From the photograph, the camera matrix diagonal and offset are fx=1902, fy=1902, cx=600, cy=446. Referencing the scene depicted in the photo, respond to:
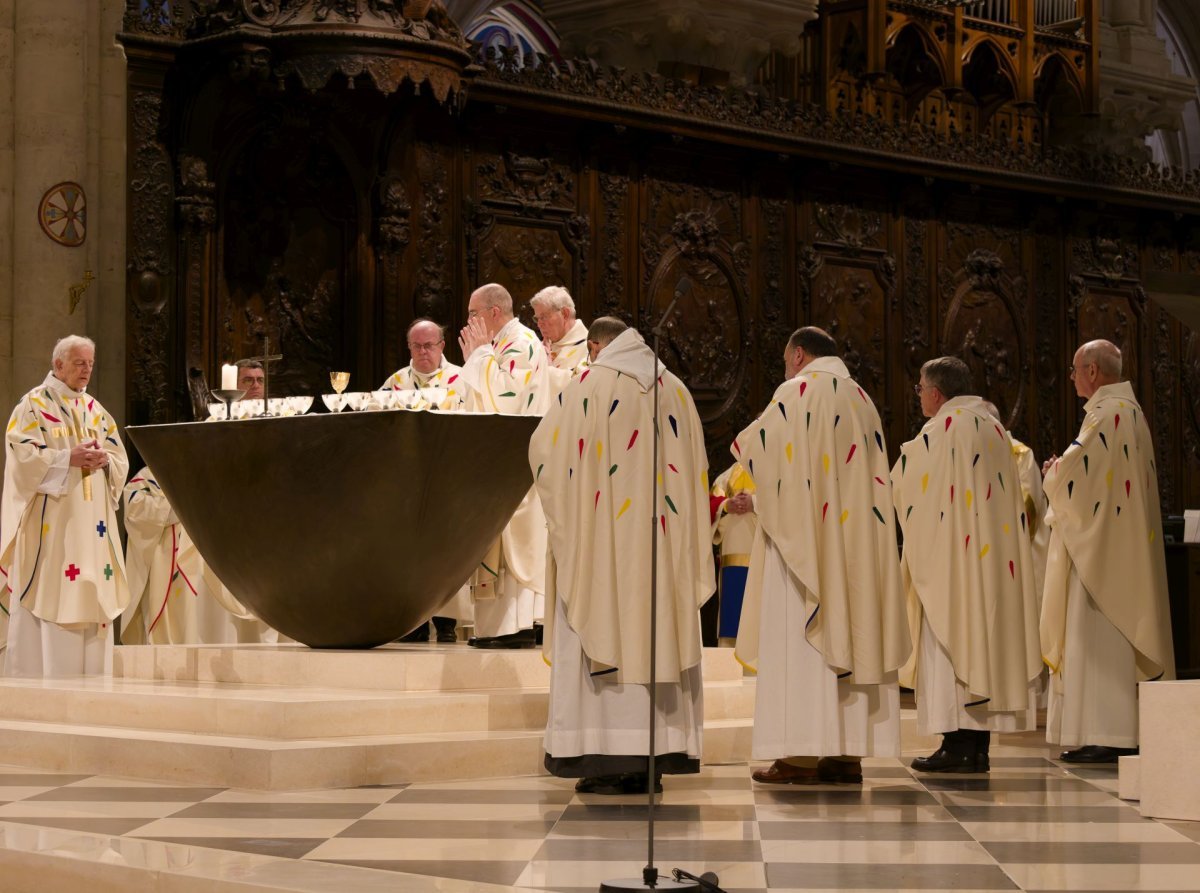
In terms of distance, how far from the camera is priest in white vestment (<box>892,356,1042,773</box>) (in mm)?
7699

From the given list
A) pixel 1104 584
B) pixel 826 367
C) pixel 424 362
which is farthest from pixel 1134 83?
pixel 826 367

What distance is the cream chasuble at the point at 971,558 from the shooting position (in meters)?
7.74


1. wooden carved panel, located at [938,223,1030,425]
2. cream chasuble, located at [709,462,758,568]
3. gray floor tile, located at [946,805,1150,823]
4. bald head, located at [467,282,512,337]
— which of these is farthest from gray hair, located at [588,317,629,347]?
wooden carved panel, located at [938,223,1030,425]

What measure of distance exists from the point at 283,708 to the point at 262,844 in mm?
1701

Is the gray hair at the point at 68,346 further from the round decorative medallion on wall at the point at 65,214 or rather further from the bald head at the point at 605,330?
the bald head at the point at 605,330

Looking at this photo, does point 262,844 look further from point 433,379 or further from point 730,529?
point 730,529

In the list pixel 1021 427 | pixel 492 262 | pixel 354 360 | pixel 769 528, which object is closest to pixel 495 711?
pixel 769 528

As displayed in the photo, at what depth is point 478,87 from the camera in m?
12.1

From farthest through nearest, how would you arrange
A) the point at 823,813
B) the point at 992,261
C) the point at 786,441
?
the point at 992,261 < the point at 786,441 < the point at 823,813

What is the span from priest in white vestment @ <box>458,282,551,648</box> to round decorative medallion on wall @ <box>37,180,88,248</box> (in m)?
3.47

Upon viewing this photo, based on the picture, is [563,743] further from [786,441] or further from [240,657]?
[240,657]

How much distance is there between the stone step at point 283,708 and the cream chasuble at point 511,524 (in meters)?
1.11

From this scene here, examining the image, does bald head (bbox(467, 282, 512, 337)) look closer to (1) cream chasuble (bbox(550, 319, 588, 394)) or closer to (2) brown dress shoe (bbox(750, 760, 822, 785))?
(1) cream chasuble (bbox(550, 319, 588, 394))

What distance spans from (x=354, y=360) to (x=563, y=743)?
5254 mm
